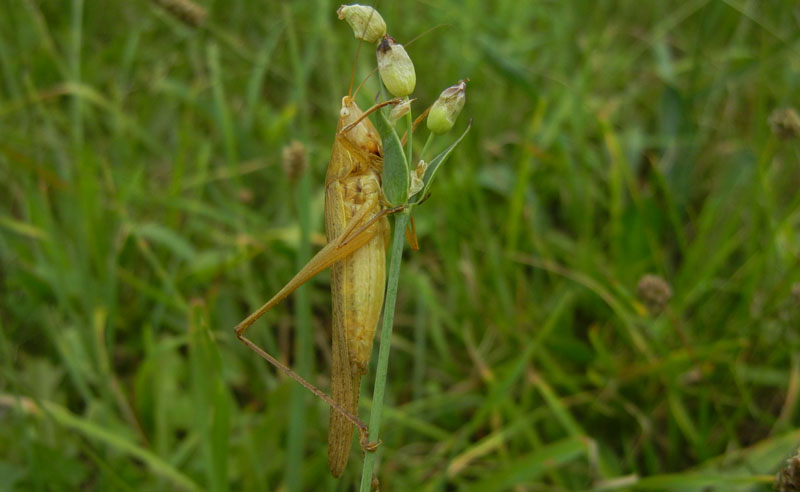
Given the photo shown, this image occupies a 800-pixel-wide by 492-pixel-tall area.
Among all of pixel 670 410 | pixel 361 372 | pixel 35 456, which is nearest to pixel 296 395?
pixel 361 372

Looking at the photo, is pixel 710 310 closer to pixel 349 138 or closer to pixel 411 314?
pixel 411 314

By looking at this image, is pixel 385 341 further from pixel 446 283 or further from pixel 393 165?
pixel 446 283

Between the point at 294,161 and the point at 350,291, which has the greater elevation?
the point at 294,161

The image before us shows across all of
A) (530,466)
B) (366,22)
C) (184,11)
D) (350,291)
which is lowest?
(530,466)

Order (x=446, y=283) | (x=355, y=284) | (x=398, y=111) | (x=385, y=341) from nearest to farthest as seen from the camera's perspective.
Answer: (x=385, y=341)
(x=398, y=111)
(x=355, y=284)
(x=446, y=283)

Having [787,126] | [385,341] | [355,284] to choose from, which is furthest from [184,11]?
[787,126]

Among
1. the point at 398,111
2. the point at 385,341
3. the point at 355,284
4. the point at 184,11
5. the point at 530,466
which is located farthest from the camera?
the point at 184,11

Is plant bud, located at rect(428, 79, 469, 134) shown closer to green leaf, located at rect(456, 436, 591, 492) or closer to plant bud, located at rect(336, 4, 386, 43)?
plant bud, located at rect(336, 4, 386, 43)

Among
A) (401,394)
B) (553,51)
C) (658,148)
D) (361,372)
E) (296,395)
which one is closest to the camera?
(361,372)
